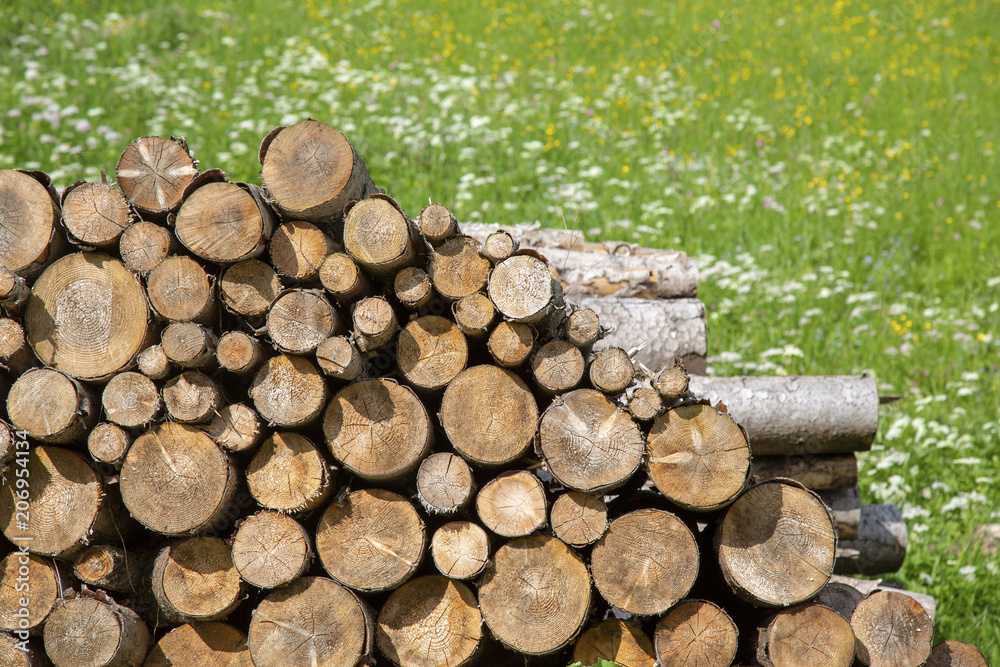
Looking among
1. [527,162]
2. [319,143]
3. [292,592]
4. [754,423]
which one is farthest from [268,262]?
[527,162]

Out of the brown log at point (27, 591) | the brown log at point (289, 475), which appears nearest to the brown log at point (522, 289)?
→ the brown log at point (289, 475)

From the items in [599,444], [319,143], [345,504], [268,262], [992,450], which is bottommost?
[992,450]

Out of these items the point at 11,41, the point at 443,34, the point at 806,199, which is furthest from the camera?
the point at 443,34

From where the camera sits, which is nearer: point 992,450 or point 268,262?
point 268,262

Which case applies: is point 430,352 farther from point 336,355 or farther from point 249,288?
point 249,288

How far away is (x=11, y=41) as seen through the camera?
23.8ft

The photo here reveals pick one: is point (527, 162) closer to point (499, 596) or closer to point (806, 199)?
point (806, 199)

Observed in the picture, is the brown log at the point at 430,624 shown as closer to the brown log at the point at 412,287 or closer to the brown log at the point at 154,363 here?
the brown log at the point at 412,287

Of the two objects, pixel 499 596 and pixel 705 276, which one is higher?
pixel 499 596

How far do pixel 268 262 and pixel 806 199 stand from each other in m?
5.02

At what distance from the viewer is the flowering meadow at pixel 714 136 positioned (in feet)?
14.0

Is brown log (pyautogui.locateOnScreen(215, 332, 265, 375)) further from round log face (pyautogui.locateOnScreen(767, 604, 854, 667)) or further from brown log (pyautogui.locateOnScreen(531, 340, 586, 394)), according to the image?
round log face (pyautogui.locateOnScreen(767, 604, 854, 667))

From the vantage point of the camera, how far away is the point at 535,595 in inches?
81.7

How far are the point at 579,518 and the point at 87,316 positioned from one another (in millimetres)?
1779
